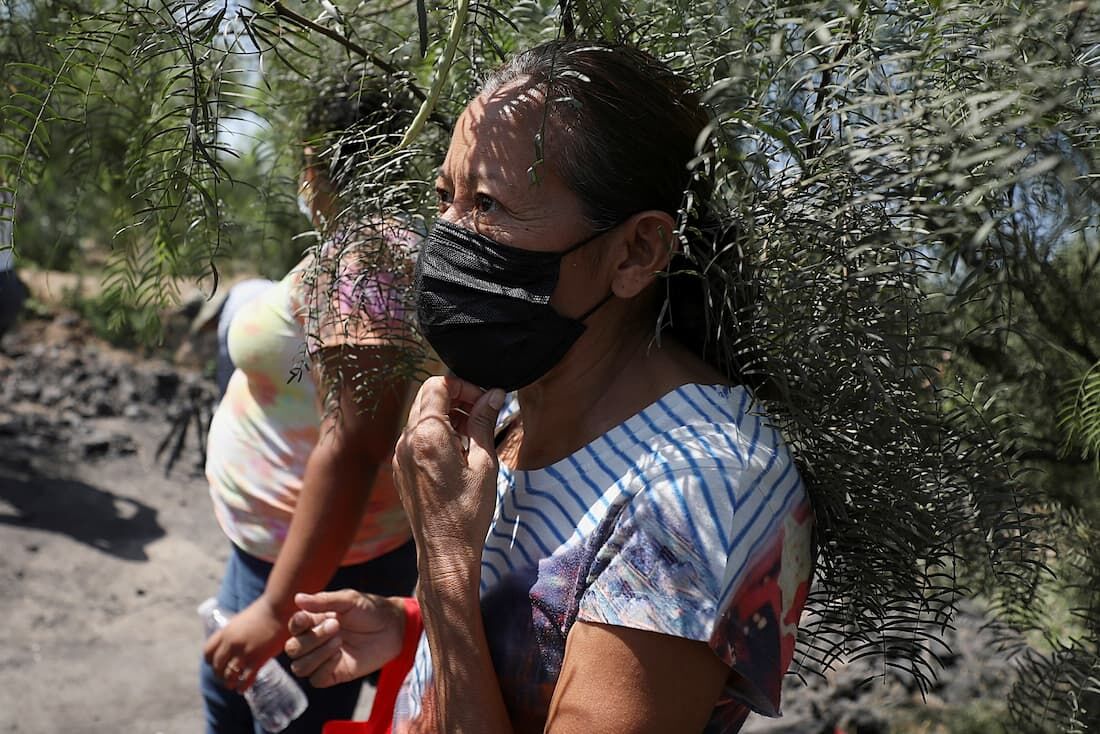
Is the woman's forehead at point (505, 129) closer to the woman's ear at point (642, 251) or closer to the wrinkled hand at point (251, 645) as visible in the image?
the woman's ear at point (642, 251)

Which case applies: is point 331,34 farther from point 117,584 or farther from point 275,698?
point 117,584

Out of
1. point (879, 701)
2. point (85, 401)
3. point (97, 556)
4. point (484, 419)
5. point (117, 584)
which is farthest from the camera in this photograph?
point (85, 401)

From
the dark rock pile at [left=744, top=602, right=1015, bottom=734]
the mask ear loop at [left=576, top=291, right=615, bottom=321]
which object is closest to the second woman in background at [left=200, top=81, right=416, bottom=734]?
the mask ear loop at [left=576, top=291, right=615, bottom=321]

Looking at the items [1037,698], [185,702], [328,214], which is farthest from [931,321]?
[185,702]

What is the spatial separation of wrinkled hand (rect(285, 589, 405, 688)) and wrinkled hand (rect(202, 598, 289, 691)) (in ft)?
1.47

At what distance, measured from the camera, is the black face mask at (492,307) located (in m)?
1.38

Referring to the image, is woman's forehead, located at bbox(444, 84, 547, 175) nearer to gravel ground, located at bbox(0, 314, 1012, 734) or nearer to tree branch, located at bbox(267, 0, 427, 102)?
tree branch, located at bbox(267, 0, 427, 102)

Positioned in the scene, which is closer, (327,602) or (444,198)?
(444,198)

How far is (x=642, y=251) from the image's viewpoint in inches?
53.9

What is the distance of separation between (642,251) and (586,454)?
0.90 feet

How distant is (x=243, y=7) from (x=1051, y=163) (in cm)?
90

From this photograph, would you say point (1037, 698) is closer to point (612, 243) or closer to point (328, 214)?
point (612, 243)

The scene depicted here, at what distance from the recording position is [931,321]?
1323 mm

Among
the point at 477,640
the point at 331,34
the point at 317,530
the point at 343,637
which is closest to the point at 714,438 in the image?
the point at 477,640
